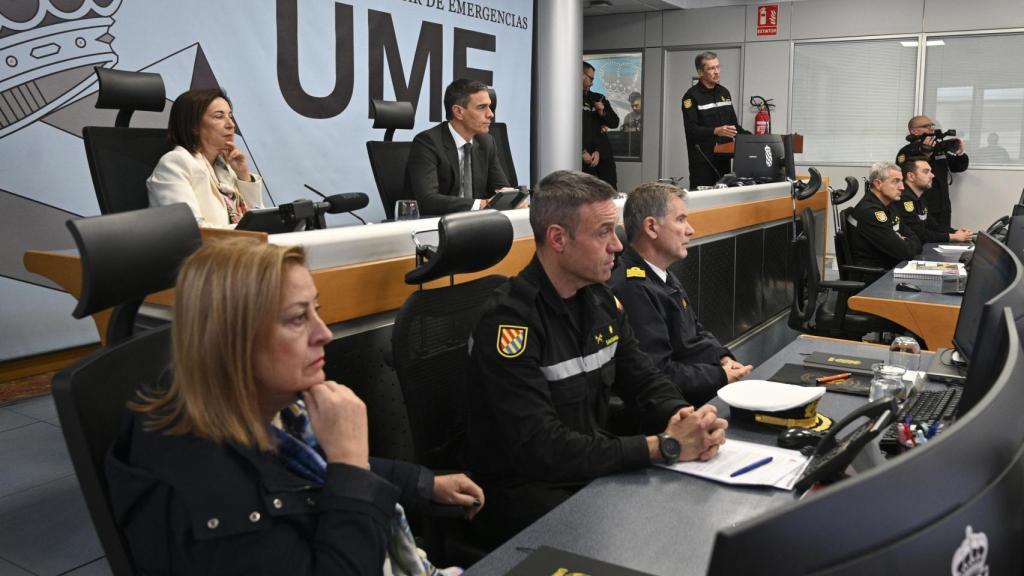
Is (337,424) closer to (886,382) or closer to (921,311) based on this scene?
(886,382)

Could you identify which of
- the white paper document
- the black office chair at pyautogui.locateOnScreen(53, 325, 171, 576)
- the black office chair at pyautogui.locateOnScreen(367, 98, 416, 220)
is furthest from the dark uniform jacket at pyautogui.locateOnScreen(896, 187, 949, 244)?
the black office chair at pyautogui.locateOnScreen(53, 325, 171, 576)

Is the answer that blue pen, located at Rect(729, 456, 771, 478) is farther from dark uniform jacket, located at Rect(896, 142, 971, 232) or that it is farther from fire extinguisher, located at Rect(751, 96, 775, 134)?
fire extinguisher, located at Rect(751, 96, 775, 134)

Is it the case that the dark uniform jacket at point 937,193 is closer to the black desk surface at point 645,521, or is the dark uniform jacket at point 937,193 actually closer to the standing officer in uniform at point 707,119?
the standing officer in uniform at point 707,119

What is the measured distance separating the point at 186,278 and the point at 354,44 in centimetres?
504

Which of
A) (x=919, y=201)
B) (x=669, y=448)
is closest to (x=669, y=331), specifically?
(x=669, y=448)

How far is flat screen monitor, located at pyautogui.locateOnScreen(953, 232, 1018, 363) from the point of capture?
169 centimetres

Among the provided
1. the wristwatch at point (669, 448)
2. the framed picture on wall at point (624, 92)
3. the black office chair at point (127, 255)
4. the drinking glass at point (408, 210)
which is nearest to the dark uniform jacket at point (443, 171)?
the drinking glass at point (408, 210)

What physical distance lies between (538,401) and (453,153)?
8.62ft

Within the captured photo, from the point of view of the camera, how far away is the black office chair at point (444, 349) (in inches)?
70.3

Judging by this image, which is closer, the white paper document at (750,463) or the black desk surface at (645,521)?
the black desk surface at (645,521)

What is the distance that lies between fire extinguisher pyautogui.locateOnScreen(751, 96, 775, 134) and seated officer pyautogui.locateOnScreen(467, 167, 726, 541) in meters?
7.68

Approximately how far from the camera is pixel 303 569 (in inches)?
42.6

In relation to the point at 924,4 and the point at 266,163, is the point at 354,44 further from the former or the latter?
the point at 924,4

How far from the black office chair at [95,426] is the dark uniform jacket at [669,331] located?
1583mm
